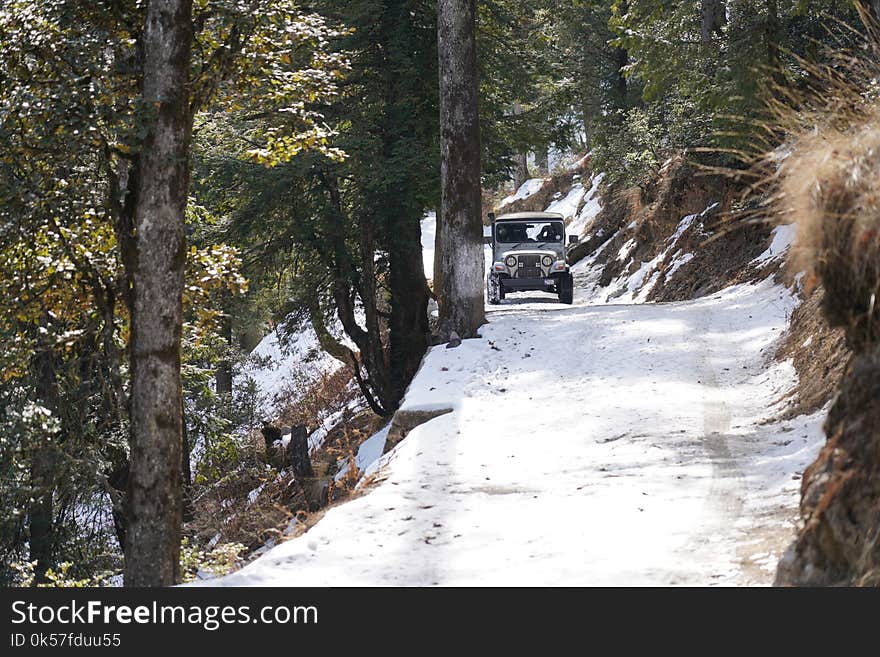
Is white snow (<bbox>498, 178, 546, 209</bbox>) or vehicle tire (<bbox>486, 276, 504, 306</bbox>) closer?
vehicle tire (<bbox>486, 276, 504, 306</bbox>)

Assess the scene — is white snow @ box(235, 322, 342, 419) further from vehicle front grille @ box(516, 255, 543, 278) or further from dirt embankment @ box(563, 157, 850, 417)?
dirt embankment @ box(563, 157, 850, 417)

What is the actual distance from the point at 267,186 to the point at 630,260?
16099mm

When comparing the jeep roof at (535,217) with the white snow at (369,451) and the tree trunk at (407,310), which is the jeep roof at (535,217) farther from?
the white snow at (369,451)

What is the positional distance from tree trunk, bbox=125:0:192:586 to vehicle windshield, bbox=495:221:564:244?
15.2 meters

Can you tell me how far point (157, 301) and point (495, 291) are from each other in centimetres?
1503

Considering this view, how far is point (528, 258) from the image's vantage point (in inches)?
915

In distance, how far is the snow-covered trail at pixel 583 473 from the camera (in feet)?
19.8

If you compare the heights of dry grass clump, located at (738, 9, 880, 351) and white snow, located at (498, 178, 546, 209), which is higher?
white snow, located at (498, 178, 546, 209)

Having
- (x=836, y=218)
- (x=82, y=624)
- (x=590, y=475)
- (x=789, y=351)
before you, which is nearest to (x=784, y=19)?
(x=789, y=351)

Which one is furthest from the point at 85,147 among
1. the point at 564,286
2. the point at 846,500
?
the point at 564,286

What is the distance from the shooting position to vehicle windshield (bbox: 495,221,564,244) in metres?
23.6

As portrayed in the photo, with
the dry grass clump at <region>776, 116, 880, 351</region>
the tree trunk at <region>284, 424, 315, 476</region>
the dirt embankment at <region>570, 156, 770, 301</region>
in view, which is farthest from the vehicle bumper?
the dry grass clump at <region>776, 116, 880, 351</region>

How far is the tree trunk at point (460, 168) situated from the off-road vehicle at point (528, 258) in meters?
8.81

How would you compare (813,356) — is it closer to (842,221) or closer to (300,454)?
(842,221)
